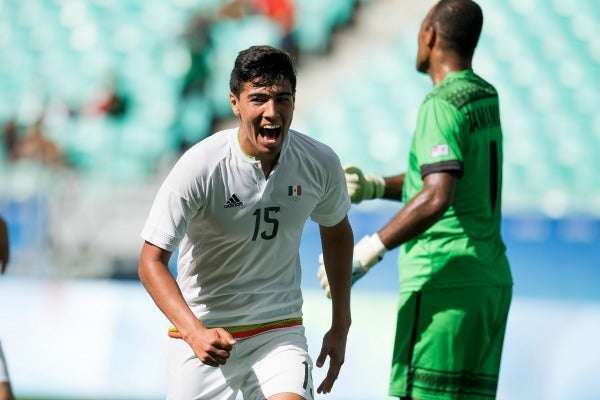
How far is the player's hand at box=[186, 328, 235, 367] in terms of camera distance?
12.9 feet

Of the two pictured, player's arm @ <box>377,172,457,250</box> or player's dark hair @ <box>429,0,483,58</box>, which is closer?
player's arm @ <box>377,172,457,250</box>

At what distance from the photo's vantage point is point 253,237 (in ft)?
14.8

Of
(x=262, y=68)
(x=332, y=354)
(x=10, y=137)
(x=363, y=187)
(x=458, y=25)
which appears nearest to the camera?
(x=262, y=68)

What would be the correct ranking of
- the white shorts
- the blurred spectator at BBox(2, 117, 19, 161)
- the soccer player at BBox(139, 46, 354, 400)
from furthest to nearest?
the blurred spectator at BBox(2, 117, 19, 161) < the white shorts < the soccer player at BBox(139, 46, 354, 400)

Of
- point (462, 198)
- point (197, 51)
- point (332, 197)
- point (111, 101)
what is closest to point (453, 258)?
point (462, 198)

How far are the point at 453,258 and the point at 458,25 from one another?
1.00 m

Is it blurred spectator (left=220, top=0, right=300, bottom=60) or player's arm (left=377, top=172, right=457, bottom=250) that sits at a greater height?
blurred spectator (left=220, top=0, right=300, bottom=60)

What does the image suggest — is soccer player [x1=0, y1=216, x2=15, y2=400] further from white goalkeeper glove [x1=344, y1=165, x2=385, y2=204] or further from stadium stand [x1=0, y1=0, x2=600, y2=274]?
stadium stand [x1=0, y1=0, x2=600, y2=274]

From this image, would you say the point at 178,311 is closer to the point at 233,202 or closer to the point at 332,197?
the point at 233,202

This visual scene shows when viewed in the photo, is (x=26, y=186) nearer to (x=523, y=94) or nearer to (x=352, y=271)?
(x=523, y=94)

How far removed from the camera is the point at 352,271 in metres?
5.00

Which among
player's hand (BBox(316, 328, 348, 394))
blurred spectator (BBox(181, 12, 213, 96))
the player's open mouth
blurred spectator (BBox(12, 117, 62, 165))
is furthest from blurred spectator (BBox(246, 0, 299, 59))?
the player's open mouth

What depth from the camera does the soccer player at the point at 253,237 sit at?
14.2 ft

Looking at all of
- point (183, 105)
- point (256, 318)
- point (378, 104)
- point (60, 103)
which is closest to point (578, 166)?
point (378, 104)
